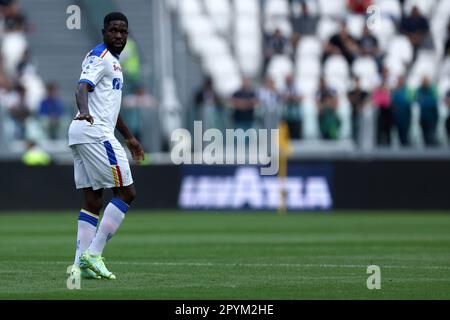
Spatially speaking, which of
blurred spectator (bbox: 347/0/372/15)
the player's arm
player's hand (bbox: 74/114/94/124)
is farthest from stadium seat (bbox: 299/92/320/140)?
player's hand (bbox: 74/114/94/124)

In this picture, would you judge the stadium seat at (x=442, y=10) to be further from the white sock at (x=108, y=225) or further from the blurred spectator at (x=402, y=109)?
the white sock at (x=108, y=225)

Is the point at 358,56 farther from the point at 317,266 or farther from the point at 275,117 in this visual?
the point at 317,266

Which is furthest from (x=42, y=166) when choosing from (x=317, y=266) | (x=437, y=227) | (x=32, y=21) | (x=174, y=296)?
(x=174, y=296)

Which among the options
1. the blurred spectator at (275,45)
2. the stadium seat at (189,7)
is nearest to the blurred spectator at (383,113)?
the blurred spectator at (275,45)

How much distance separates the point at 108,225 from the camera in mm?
11898

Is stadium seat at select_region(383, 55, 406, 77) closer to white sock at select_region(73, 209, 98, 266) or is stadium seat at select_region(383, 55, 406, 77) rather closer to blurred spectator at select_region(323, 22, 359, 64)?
blurred spectator at select_region(323, 22, 359, 64)

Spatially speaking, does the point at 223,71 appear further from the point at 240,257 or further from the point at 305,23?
the point at 240,257

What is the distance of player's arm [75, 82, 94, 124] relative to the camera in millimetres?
11305

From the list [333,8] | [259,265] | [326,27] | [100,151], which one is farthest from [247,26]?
[100,151]

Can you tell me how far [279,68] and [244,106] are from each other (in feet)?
13.1

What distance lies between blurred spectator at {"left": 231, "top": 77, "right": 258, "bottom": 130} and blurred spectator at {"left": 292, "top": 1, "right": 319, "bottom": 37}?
176 inches

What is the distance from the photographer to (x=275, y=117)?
90.8ft

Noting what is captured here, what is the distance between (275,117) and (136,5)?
8.02 m

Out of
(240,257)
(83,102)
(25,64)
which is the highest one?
(25,64)
